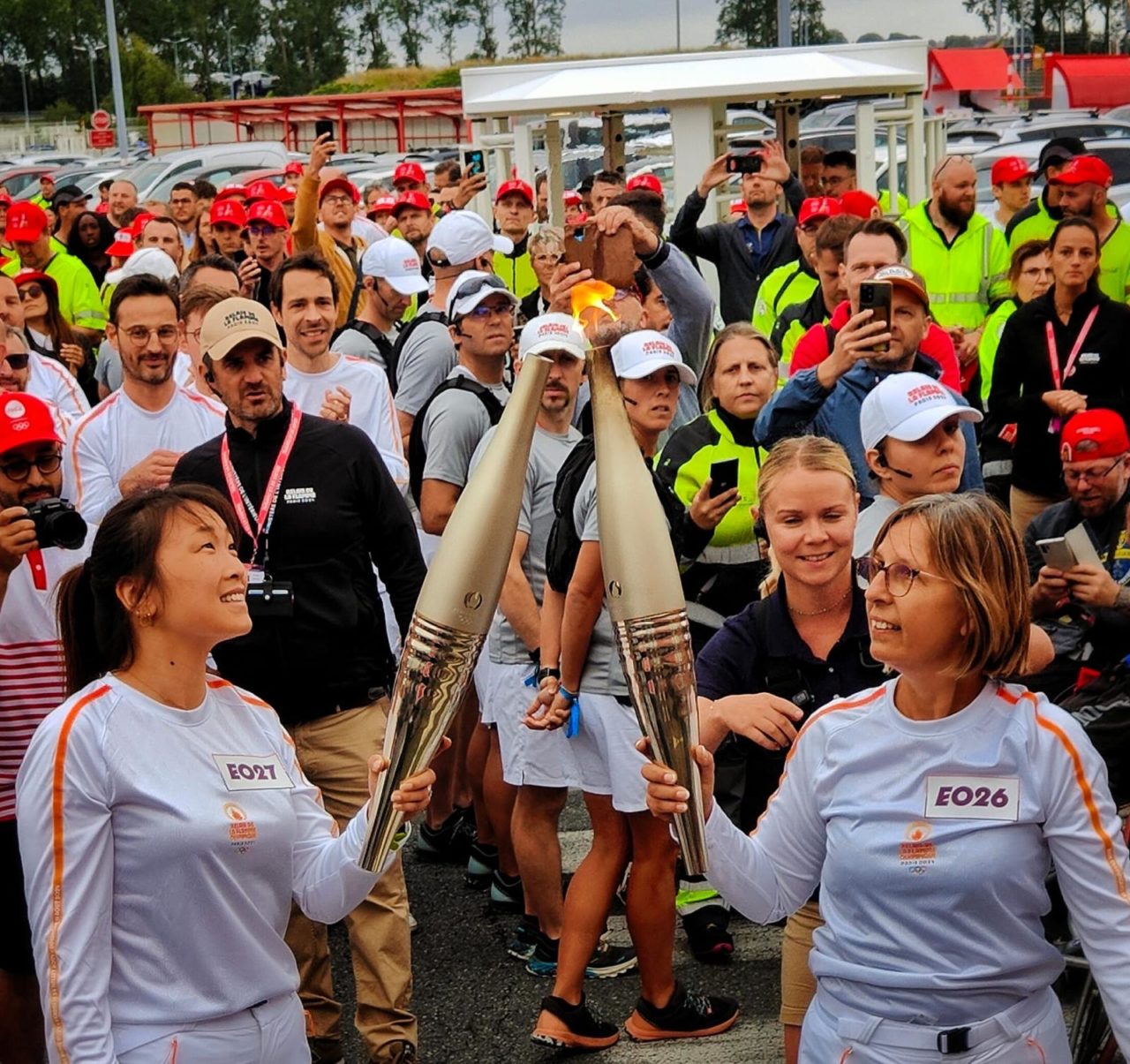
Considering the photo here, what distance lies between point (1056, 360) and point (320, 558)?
13.5 ft

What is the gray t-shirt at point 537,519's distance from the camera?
18.3 feet

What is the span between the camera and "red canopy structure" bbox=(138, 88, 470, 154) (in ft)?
135

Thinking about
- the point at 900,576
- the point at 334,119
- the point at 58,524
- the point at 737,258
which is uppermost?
the point at 334,119

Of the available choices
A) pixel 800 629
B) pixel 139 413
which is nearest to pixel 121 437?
pixel 139 413

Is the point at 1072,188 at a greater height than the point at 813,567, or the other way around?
the point at 1072,188

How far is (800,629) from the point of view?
3980mm

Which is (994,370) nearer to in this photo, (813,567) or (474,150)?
(813,567)

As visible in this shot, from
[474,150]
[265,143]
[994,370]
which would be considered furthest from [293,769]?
[265,143]

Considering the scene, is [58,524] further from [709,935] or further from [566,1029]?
[709,935]

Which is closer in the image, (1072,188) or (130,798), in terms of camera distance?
(130,798)

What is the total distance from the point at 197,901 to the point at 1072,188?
767 centimetres

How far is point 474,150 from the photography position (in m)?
14.3

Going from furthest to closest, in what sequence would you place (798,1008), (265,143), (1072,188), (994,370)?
1. (265,143)
2. (1072,188)
3. (994,370)
4. (798,1008)

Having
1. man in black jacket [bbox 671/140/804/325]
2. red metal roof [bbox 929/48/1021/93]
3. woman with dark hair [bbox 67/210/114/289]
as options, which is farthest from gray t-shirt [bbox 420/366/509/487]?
red metal roof [bbox 929/48/1021/93]
